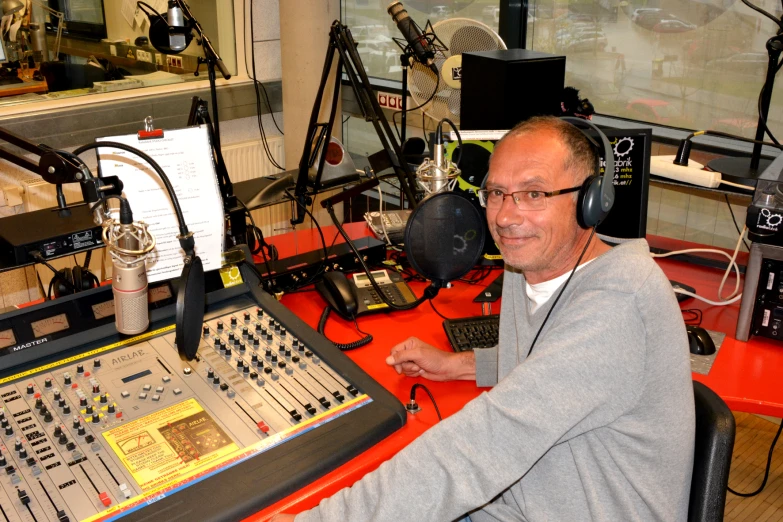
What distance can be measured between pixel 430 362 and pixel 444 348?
0.19 meters

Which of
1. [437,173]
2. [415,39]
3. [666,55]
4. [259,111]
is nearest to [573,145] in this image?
[437,173]

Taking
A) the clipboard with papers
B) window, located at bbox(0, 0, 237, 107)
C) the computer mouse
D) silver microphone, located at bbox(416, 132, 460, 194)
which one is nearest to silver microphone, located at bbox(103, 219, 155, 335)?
the clipboard with papers

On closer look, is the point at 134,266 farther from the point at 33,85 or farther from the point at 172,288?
the point at 33,85

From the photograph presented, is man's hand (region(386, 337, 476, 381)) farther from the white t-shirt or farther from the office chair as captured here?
the office chair

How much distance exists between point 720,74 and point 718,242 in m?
0.71

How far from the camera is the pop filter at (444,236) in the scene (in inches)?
61.2

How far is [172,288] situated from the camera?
1.57 m

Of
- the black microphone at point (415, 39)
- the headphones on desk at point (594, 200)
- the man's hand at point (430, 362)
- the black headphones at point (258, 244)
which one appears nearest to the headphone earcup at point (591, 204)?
the headphones on desk at point (594, 200)

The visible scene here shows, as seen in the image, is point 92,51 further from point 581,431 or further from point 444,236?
point 581,431

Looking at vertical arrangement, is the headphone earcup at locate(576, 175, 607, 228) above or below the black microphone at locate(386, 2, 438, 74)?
below

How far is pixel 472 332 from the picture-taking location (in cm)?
178

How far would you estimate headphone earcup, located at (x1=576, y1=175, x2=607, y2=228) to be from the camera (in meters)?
1.25

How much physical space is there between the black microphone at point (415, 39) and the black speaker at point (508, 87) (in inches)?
10.6

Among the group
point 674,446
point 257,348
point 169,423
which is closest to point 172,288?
point 257,348
